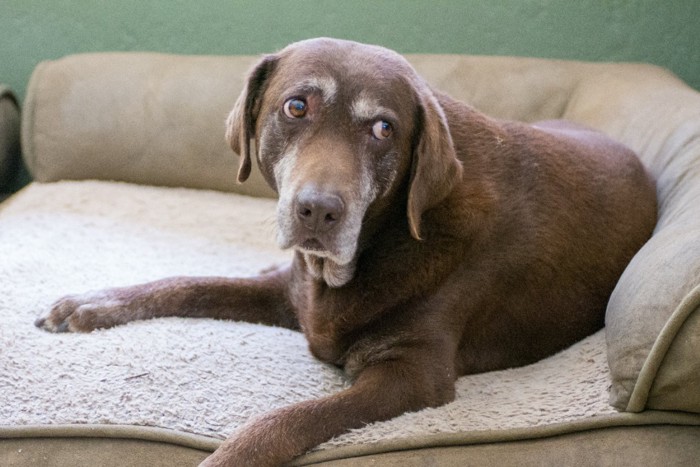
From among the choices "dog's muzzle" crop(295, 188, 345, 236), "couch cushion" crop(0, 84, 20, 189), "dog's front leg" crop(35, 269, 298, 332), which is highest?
"dog's muzzle" crop(295, 188, 345, 236)

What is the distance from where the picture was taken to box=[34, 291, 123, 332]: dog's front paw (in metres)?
2.14

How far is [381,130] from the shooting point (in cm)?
185

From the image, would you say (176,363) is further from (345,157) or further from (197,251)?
(197,251)

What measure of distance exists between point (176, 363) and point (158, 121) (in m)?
1.82

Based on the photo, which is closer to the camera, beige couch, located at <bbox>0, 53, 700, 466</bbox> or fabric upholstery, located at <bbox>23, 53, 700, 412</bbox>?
beige couch, located at <bbox>0, 53, 700, 466</bbox>

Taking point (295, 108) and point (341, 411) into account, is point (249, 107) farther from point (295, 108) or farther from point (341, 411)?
point (341, 411)

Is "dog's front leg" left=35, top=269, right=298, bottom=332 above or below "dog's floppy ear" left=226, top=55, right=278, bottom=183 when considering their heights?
below

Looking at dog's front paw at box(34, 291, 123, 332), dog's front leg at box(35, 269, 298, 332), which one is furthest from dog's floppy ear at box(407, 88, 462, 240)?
dog's front paw at box(34, 291, 123, 332)

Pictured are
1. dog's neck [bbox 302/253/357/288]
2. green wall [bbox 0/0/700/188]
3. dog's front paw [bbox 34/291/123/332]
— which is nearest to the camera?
dog's neck [bbox 302/253/357/288]

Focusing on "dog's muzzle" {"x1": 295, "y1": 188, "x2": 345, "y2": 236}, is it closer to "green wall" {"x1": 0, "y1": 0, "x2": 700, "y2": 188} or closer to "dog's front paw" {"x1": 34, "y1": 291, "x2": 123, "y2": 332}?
"dog's front paw" {"x1": 34, "y1": 291, "x2": 123, "y2": 332}

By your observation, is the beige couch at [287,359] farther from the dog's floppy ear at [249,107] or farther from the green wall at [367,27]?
the dog's floppy ear at [249,107]

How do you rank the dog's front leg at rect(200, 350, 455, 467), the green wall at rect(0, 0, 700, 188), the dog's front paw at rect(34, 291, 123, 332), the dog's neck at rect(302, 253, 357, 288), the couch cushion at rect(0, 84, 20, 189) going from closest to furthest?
the dog's front leg at rect(200, 350, 455, 467) < the dog's neck at rect(302, 253, 357, 288) < the dog's front paw at rect(34, 291, 123, 332) < the green wall at rect(0, 0, 700, 188) < the couch cushion at rect(0, 84, 20, 189)

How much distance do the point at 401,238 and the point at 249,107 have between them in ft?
1.60

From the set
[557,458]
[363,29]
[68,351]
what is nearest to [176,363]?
[68,351]
